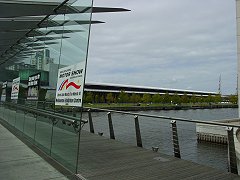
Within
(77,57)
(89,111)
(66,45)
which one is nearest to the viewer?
(77,57)

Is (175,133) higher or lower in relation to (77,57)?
lower

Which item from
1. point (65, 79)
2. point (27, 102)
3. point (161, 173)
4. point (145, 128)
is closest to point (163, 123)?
point (145, 128)

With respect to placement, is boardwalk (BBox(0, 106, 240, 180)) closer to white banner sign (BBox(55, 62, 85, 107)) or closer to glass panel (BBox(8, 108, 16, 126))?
white banner sign (BBox(55, 62, 85, 107))

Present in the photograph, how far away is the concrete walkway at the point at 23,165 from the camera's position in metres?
4.45

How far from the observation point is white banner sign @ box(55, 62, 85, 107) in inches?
178

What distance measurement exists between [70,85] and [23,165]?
5.89ft

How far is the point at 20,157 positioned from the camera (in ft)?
18.8

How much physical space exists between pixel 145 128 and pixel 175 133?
6.85 feet

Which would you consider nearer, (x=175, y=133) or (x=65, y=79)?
(x=65, y=79)

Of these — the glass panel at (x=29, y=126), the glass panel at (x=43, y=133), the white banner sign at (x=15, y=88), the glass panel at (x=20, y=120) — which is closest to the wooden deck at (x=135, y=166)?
the glass panel at (x=43, y=133)

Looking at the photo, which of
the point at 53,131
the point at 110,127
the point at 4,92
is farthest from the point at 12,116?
the point at 53,131

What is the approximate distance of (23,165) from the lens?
5.08 m

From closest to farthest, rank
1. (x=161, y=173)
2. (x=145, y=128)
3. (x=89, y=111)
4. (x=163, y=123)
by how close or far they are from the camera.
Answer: (x=161, y=173) → (x=163, y=123) → (x=145, y=128) → (x=89, y=111)

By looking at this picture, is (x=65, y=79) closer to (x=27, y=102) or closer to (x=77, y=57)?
(x=77, y=57)
